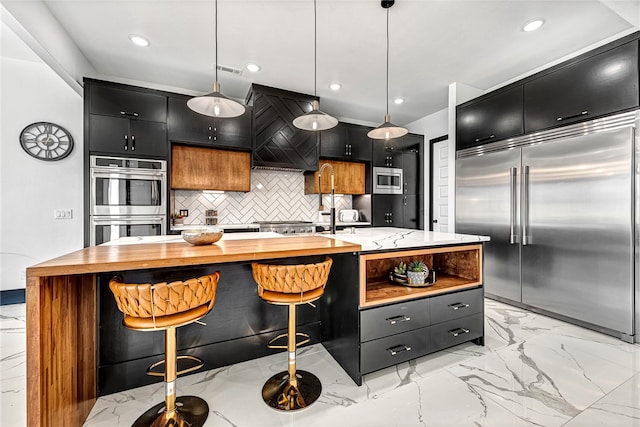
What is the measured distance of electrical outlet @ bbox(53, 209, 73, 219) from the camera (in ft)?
11.0

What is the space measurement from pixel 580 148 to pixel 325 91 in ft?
9.72

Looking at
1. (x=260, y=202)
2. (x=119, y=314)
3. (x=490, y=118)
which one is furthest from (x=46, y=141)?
(x=490, y=118)

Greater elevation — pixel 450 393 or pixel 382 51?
pixel 382 51

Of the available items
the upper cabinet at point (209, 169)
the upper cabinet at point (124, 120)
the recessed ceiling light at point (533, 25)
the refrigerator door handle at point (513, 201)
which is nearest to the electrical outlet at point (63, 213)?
the upper cabinet at point (124, 120)

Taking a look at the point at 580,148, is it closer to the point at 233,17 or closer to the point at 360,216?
the point at 360,216

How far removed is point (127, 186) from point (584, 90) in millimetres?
4743

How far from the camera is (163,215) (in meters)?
3.32

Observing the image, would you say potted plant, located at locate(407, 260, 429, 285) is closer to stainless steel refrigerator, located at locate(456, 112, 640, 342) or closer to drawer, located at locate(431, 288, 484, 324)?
drawer, located at locate(431, 288, 484, 324)

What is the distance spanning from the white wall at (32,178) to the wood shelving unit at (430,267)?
366 centimetres

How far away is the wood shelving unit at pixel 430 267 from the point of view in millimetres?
1841

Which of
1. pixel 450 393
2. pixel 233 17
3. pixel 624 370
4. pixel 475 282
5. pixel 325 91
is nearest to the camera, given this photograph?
pixel 450 393

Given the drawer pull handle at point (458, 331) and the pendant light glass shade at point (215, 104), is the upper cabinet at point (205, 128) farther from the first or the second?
the drawer pull handle at point (458, 331)

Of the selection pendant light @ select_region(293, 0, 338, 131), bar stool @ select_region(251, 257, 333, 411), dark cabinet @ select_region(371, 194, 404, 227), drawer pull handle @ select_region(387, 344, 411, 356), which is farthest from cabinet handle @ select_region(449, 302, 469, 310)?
dark cabinet @ select_region(371, 194, 404, 227)

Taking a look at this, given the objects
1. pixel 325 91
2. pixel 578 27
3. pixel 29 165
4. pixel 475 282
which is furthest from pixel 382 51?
pixel 29 165
